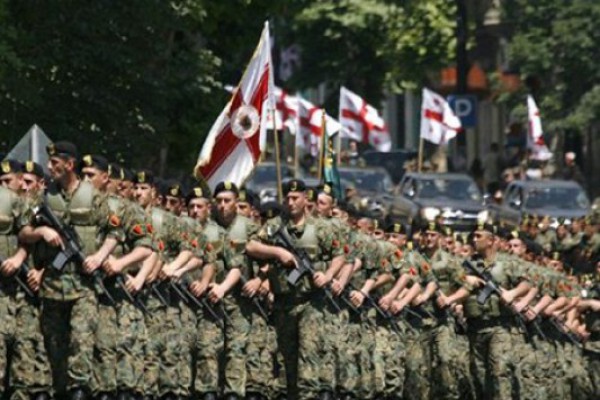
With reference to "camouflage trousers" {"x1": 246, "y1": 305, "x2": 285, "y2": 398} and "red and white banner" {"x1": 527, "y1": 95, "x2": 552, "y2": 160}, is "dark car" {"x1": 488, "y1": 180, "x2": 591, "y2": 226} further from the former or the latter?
"camouflage trousers" {"x1": 246, "y1": 305, "x2": 285, "y2": 398}

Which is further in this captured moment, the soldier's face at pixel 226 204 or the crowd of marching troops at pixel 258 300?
the soldier's face at pixel 226 204

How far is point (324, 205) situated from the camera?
23.0 metres

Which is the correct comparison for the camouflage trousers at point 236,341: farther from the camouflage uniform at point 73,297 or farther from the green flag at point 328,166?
the green flag at point 328,166

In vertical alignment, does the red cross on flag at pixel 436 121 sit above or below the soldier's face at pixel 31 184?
below

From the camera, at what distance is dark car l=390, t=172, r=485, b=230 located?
4488 centimetres

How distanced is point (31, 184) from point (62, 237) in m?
0.65

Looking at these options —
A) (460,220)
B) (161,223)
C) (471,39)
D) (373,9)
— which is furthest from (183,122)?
(471,39)

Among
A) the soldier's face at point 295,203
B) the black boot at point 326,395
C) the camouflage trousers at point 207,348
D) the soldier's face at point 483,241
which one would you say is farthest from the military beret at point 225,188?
the soldier's face at point 483,241

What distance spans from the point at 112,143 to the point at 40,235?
48.7ft

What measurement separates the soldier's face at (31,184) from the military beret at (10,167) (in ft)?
0.51

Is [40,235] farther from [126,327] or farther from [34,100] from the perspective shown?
[34,100]

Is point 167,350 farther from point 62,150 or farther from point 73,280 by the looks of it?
point 62,150

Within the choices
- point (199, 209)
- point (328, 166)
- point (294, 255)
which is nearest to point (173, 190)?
point (199, 209)

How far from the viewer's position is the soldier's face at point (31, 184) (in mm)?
19781
